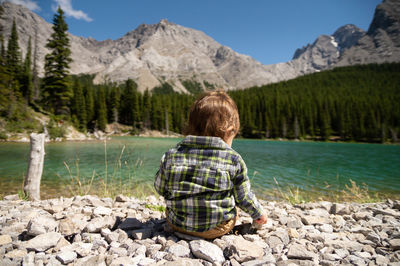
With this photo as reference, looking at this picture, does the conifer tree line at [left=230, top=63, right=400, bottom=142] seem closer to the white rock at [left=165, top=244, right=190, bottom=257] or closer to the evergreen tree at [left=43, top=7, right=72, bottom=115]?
the evergreen tree at [left=43, top=7, right=72, bottom=115]

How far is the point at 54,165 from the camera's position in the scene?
422 inches

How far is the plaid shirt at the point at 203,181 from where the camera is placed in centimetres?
181

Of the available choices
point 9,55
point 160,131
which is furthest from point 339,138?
point 9,55

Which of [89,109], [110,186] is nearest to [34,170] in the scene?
[110,186]

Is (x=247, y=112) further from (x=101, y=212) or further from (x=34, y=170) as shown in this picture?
(x=101, y=212)

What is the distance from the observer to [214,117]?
6.44 feet

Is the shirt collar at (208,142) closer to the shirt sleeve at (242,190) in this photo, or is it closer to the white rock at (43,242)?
the shirt sleeve at (242,190)

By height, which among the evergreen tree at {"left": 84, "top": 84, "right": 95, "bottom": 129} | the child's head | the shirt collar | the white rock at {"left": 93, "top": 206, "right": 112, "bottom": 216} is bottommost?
the white rock at {"left": 93, "top": 206, "right": 112, "bottom": 216}

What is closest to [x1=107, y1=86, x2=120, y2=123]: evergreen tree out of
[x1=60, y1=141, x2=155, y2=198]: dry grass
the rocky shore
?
[x1=60, y1=141, x2=155, y2=198]: dry grass

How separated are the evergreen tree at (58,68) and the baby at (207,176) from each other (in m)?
32.9

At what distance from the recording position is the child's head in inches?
77.2

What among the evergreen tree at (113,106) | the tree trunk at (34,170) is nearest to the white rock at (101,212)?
the tree trunk at (34,170)

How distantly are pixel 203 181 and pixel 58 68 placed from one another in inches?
1362

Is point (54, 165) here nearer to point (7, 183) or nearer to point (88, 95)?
point (7, 183)
